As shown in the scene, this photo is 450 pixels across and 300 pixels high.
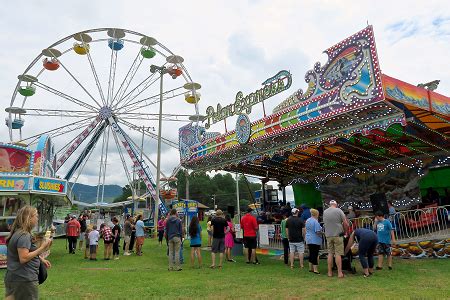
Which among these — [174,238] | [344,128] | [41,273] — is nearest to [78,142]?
[174,238]

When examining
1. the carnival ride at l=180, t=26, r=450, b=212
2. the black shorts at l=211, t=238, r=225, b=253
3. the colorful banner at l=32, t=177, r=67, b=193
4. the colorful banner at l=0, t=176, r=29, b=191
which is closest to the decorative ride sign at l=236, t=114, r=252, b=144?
the carnival ride at l=180, t=26, r=450, b=212

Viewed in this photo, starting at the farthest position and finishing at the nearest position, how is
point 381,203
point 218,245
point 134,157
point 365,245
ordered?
point 134,157 < point 381,203 < point 218,245 < point 365,245

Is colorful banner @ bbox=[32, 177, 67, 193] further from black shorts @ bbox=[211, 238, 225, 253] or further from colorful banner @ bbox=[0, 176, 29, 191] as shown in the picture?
black shorts @ bbox=[211, 238, 225, 253]

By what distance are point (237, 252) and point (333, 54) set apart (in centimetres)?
666

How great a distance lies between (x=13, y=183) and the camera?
36.8ft

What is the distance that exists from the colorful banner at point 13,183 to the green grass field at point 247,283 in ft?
10.6

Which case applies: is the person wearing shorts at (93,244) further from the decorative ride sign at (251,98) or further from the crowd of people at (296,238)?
the decorative ride sign at (251,98)

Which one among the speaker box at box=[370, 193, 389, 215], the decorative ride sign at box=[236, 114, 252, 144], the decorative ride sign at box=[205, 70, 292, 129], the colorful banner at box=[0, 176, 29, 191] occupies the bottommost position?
the speaker box at box=[370, 193, 389, 215]

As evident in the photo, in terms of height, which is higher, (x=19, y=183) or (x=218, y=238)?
(x=19, y=183)

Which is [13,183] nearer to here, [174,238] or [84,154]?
[174,238]

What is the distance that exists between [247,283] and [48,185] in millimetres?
8208

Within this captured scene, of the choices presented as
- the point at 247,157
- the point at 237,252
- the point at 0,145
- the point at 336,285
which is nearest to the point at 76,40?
the point at 0,145

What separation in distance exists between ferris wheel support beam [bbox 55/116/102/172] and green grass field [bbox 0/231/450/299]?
1866cm

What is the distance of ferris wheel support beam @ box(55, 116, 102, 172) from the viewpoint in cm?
2677
